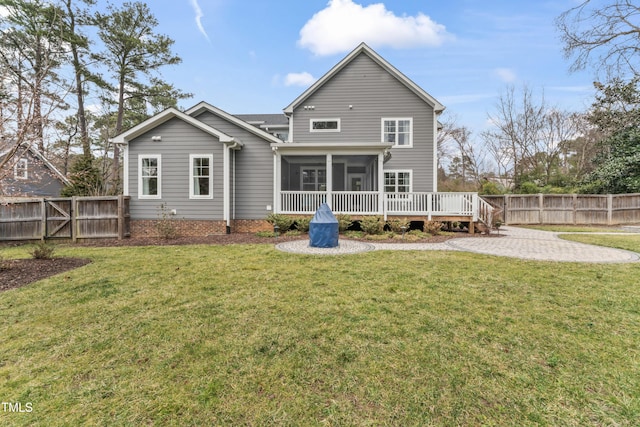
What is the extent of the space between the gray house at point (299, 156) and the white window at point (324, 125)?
0.17 ft

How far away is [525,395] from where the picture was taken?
90.8 inches

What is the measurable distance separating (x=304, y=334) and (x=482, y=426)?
1.84 metres

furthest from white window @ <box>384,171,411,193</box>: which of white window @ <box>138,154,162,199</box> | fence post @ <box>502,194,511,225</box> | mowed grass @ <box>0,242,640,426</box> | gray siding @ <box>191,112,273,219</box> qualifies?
white window @ <box>138,154,162,199</box>

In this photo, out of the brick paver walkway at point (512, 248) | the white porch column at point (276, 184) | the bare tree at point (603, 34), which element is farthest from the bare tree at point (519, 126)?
the white porch column at point (276, 184)

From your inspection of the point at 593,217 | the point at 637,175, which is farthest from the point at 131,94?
the point at 637,175

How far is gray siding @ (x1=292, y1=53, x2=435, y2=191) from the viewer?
47.2ft

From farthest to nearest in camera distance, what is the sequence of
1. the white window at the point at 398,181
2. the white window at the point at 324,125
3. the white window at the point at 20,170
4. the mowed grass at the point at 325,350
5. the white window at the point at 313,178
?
the white window at the point at 313,178 → the white window at the point at 324,125 → the white window at the point at 398,181 → the white window at the point at 20,170 → the mowed grass at the point at 325,350

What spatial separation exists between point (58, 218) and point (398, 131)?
15.5 metres

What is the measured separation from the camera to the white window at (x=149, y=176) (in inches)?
453

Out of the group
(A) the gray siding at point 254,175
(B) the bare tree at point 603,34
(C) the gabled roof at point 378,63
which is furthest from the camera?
(B) the bare tree at point 603,34

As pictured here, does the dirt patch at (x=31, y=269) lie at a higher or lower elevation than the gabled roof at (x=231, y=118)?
lower

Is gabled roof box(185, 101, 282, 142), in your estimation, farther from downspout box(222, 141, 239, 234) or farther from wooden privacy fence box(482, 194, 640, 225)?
wooden privacy fence box(482, 194, 640, 225)

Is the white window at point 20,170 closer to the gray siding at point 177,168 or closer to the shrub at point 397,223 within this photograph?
the gray siding at point 177,168

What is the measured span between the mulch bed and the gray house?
1301mm
